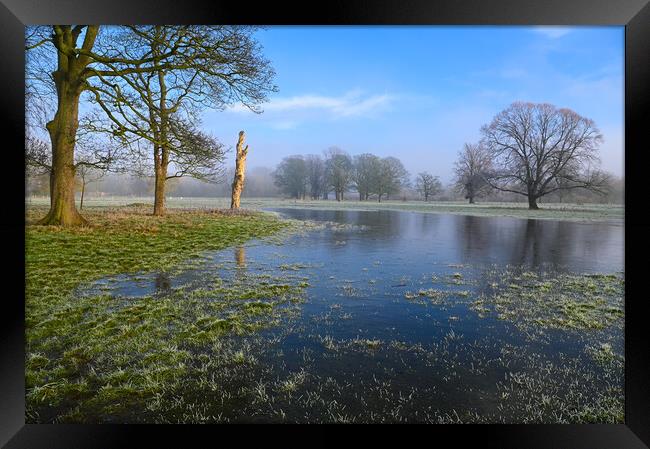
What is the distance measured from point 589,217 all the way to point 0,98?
6874mm

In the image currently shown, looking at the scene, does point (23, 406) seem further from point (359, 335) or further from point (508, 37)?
point (508, 37)

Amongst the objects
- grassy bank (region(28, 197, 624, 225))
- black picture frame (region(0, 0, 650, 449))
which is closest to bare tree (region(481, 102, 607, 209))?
grassy bank (region(28, 197, 624, 225))

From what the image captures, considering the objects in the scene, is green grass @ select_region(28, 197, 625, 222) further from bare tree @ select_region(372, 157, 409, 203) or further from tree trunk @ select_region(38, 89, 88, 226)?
tree trunk @ select_region(38, 89, 88, 226)

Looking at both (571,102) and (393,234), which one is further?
(393,234)

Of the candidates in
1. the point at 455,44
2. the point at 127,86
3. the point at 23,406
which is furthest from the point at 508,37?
the point at 23,406

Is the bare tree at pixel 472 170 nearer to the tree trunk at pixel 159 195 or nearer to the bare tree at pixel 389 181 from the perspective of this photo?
the bare tree at pixel 389 181

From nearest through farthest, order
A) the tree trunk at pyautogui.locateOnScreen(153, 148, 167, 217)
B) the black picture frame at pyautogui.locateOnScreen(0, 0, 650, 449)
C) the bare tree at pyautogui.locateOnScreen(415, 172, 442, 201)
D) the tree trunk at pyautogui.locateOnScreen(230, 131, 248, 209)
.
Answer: the black picture frame at pyautogui.locateOnScreen(0, 0, 650, 449), the tree trunk at pyautogui.locateOnScreen(153, 148, 167, 217), the tree trunk at pyautogui.locateOnScreen(230, 131, 248, 209), the bare tree at pyautogui.locateOnScreen(415, 172, 442, 201)

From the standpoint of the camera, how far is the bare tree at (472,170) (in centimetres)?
502

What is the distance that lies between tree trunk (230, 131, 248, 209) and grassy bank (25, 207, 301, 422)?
0.25 meters

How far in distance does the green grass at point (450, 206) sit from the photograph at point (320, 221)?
0.04 m

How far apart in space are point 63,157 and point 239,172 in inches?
81.7

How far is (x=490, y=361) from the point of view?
10.7 feet

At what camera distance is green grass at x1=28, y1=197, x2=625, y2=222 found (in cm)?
477
